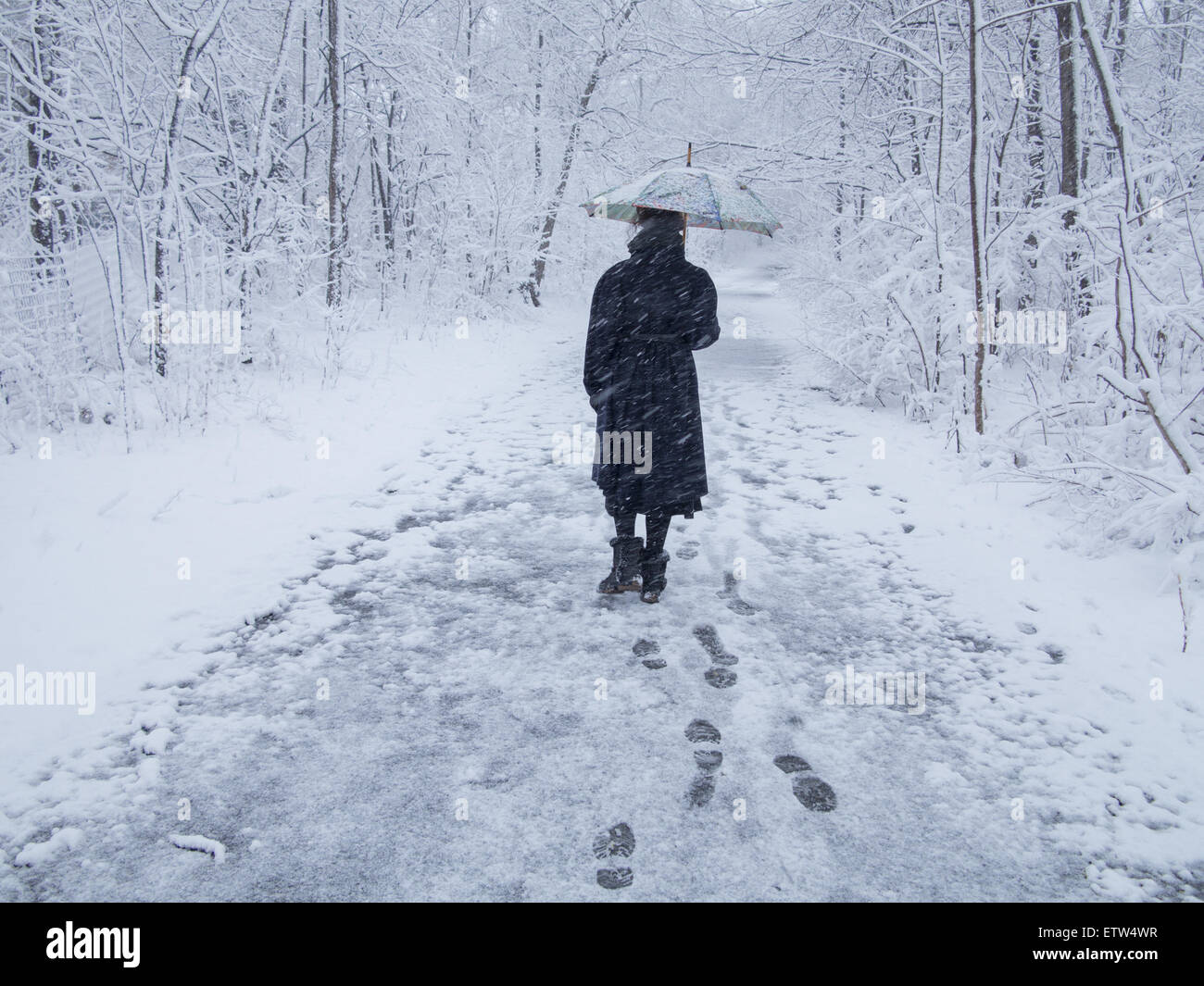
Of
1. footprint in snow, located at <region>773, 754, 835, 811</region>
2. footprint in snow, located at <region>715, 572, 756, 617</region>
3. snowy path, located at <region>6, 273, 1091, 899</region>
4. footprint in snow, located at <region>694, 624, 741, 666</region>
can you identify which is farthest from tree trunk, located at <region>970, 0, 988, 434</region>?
footprint in snow, located at <region>773, 754, 835, 811</region>

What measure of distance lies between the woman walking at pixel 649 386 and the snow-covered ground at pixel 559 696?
16.8 inches

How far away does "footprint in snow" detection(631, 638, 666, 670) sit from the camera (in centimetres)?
336

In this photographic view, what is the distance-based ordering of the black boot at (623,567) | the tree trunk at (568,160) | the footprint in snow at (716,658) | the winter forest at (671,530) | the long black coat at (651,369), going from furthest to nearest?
the tree trunk at (568,160)
the black boot at (623,567)
the long black coat at (651,369)
the footprint in snow at (716,658)
the winter forest at (671,530)

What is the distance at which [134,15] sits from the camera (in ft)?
28.0

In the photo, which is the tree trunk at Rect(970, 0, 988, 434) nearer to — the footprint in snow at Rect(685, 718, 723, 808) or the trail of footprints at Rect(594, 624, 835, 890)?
the trail of footprints at Rect(594, 624, 835, 890)

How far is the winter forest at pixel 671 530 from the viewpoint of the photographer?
2.35 metres

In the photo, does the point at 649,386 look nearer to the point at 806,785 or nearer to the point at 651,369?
the point at 651,369

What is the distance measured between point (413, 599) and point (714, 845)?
7.34 feet

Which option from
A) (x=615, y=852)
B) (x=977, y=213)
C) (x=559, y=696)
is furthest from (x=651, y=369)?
(x=977, y=213)

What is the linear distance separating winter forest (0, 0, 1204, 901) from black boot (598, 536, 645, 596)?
17cm

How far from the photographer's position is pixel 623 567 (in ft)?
13.4

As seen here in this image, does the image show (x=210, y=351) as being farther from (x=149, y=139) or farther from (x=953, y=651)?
(x=953, y=651)

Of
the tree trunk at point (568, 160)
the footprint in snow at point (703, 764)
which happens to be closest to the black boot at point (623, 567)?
the footprint in snow at point (703, 764)

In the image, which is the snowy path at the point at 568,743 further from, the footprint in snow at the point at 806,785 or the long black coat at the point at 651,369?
the long black coat at the point at 651,369
